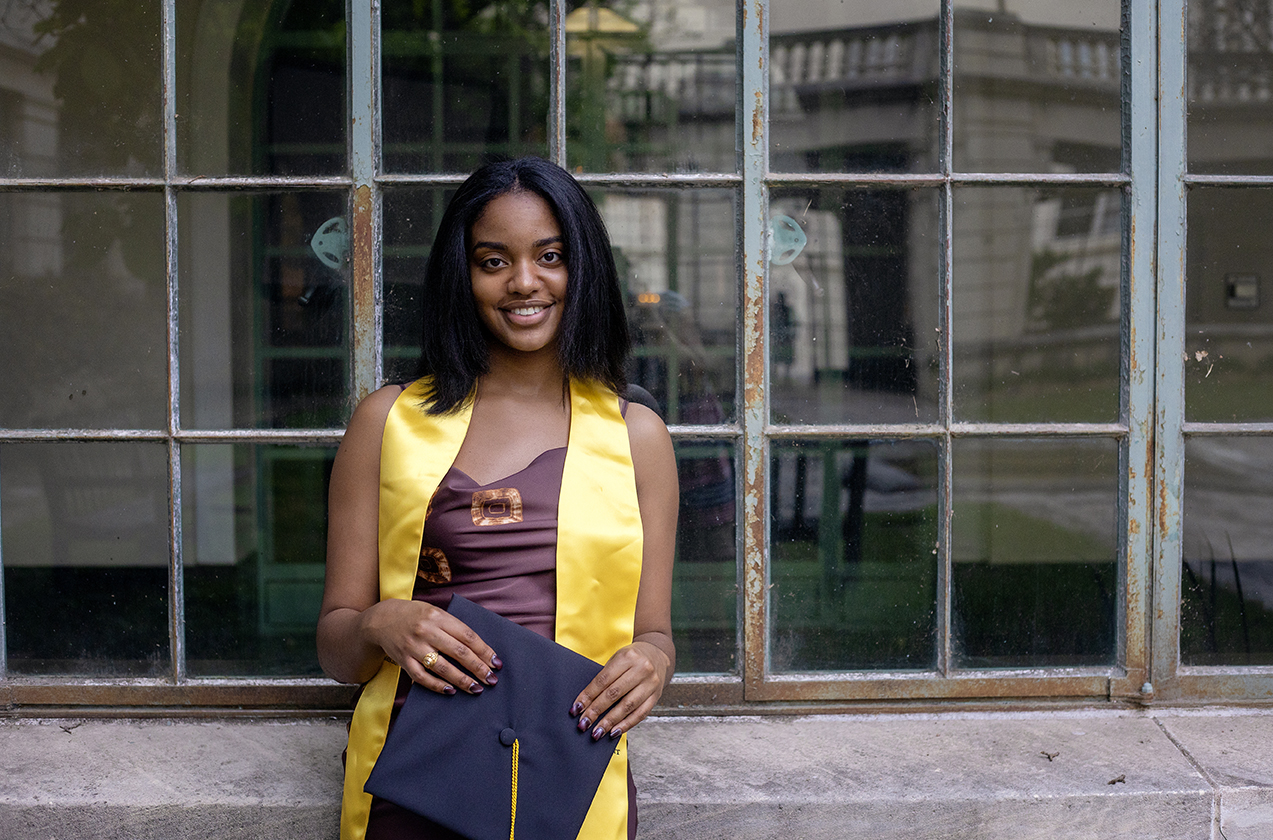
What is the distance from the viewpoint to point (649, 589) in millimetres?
1486

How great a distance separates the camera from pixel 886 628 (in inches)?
84.9

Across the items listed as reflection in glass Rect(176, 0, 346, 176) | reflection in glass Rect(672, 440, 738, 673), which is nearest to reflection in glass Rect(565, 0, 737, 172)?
reflection in glass Rect(176, 0, 346, 176)

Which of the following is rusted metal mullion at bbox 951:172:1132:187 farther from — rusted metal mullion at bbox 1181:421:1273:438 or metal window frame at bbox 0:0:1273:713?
rusted metal mullion at bbox 1181:421:1273:438

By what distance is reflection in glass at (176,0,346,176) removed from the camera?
6.88 feet

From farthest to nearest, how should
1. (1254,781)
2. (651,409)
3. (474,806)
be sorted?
(1254,781) < (651,409) < (474,806)

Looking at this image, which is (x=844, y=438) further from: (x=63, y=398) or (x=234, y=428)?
(x=63, y=398)

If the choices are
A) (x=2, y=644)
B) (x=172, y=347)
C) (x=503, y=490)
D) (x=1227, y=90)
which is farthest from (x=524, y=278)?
(x=1227, y=90)

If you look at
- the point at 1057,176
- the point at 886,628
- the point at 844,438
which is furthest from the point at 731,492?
the point at 1057,176

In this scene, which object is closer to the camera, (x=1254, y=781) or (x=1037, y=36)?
(x=1254, y=781)

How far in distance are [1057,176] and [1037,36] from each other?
13.5 inches

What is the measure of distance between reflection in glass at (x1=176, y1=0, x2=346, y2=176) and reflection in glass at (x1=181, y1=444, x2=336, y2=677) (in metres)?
0.66

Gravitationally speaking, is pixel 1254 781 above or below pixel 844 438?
below

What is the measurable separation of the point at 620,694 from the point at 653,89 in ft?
4.81

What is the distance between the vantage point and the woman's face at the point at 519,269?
1411 mm
